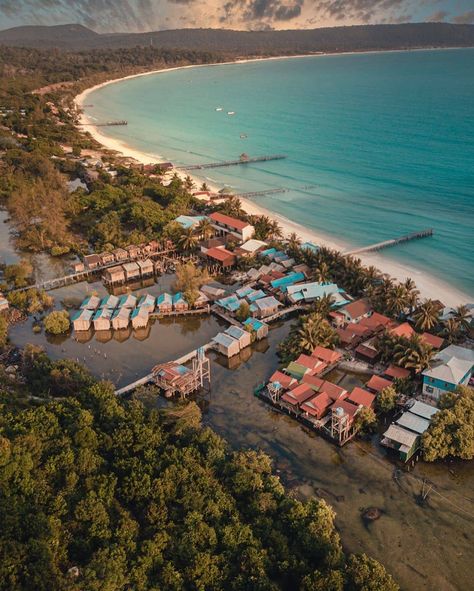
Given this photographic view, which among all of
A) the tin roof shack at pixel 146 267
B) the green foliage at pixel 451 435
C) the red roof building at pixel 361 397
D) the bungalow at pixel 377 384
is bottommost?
the tin roof shack at pixel 146 267

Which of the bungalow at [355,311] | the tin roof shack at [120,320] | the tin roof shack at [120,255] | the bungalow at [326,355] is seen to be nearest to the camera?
the bungalow at [326,355]

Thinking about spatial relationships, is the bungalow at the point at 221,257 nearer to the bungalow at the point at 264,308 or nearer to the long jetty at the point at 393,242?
the bungalow at the point at 264,308

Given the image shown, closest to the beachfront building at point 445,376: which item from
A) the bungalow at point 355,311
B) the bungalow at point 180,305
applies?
the bungalow at point 355,311

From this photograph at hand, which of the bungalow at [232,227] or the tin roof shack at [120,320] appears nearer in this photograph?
the tin roof shack at [120,320]

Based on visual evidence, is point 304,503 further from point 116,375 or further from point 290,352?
point 116,375

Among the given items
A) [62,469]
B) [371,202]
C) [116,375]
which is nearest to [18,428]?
[62,469]

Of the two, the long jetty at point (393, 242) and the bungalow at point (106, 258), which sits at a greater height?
the bungalow at point (106, 258)

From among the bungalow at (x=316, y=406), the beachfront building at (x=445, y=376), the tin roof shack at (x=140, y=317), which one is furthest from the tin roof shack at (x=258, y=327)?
the beachfront building at (x=445, y=376)

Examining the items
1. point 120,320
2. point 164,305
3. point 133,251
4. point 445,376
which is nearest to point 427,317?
point 445,376

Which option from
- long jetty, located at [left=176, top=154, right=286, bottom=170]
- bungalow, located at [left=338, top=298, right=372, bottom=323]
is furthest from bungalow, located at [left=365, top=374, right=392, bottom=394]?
long jetty, located at [left=176, top=154, right=286, bottom=170]

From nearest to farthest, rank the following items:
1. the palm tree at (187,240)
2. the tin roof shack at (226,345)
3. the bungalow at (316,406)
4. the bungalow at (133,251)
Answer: the bungalow at (316,406) < the tin roof shack at (226,345) < the bungalow at (133,251) < the palm tree at (187,240)
